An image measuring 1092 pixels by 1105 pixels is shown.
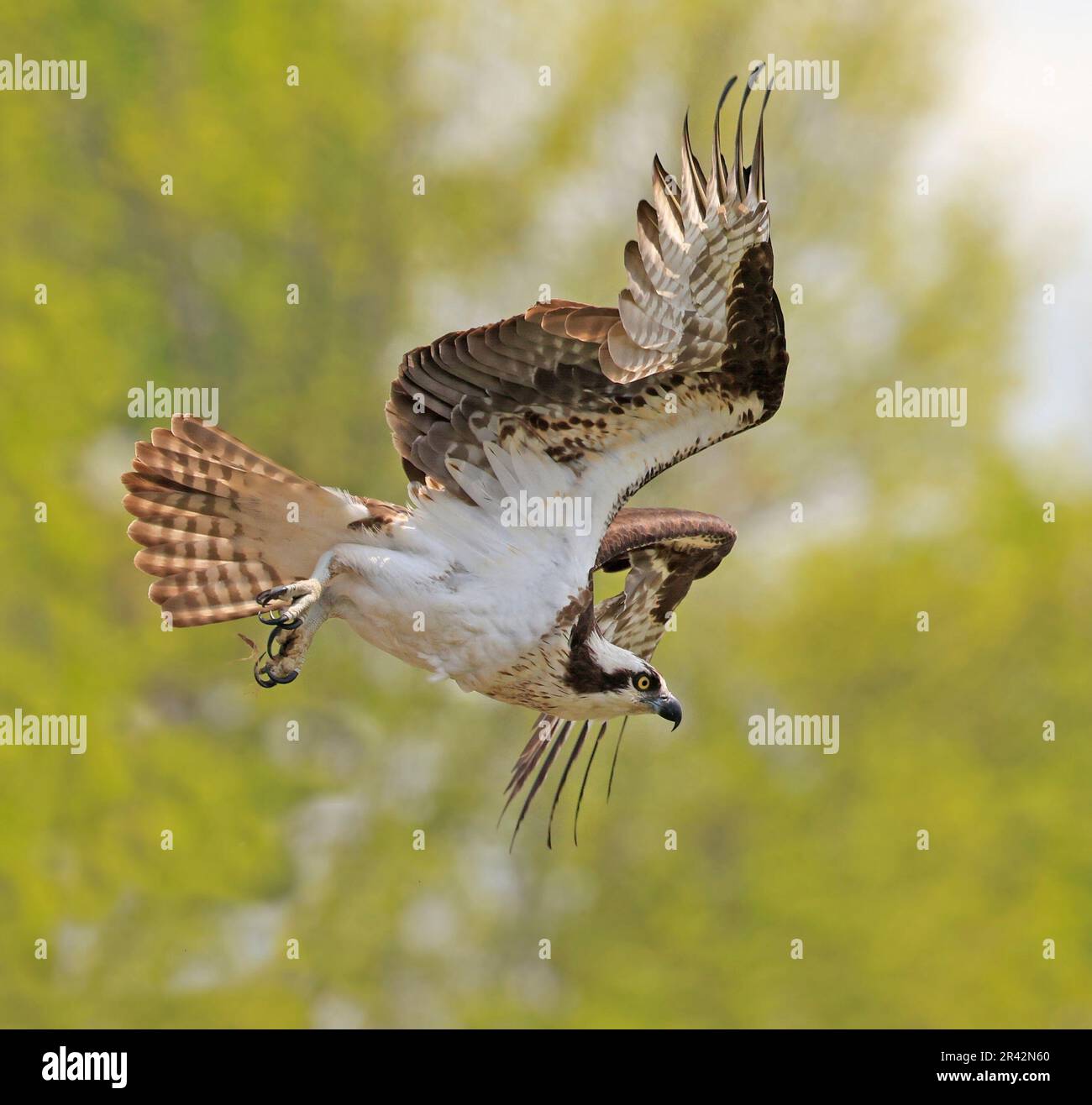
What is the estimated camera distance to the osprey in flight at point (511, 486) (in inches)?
274

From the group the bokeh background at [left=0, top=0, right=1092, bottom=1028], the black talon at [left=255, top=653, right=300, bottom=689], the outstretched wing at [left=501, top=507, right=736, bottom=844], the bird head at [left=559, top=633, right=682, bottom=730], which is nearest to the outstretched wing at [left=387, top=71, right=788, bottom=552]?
the bird head at [left=559, top=633, right=682, bottom=730]

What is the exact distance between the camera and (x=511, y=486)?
7.62 metres

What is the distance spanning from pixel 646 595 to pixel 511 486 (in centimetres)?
220

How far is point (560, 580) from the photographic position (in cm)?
745

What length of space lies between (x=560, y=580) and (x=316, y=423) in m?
14.7

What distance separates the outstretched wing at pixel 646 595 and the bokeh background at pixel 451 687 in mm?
10001

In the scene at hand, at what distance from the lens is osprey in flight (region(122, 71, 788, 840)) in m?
6.96

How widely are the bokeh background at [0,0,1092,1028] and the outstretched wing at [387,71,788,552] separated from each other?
11.9m

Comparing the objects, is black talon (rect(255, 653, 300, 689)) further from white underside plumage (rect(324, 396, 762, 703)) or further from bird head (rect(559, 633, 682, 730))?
bird head (rect(559, 633, 682, 730))

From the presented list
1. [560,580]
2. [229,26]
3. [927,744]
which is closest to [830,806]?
[927,744]

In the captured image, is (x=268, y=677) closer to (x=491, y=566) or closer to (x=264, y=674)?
(x=264, y=674)

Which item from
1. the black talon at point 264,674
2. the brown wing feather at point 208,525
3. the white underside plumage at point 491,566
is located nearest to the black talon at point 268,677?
the black talon at point 264,674

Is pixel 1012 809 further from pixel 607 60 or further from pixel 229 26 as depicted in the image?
pixel 229 26

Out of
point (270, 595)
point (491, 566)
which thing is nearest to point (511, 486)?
point (491, 566)
